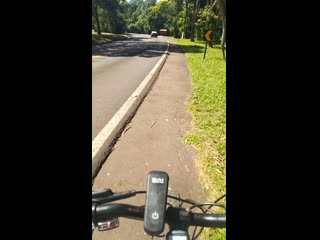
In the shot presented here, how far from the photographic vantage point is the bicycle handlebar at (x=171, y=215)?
3.61 ft

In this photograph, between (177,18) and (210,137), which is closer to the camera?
(210,137)

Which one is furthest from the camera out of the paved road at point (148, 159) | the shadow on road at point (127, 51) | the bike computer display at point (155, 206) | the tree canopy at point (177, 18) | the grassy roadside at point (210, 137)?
the tree canopy at point (177, 18)

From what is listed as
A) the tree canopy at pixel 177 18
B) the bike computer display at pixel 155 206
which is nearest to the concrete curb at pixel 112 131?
the bike computer display at pixel 155 206

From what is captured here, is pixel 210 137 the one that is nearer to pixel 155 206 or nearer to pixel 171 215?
pixel 171 215

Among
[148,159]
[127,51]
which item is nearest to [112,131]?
[148,159]

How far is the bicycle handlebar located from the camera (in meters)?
1.10

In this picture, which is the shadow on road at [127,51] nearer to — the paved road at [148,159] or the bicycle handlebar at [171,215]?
the paved road at [148,159]

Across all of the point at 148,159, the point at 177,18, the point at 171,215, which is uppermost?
the point at 177,18

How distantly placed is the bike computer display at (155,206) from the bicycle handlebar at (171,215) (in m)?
0.10

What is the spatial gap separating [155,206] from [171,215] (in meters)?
0.13

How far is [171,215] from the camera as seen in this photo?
1.10 meters

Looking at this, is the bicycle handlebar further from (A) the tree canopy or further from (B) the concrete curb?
(A) the tree canopy
